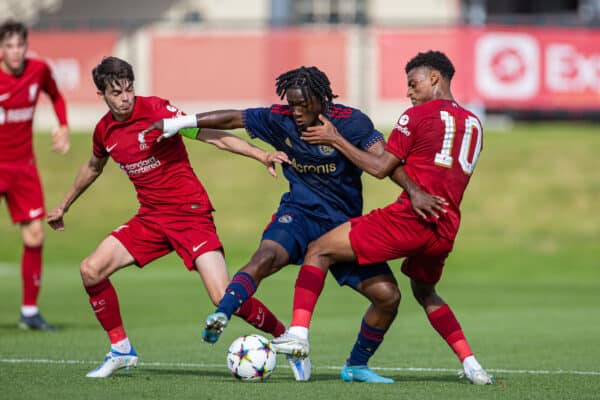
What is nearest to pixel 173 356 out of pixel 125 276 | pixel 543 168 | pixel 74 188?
pixel 74 188

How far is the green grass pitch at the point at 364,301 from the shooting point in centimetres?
843

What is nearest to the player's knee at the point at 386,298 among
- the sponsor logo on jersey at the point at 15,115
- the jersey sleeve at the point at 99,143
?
the jersey sleeve at the point at 99,143

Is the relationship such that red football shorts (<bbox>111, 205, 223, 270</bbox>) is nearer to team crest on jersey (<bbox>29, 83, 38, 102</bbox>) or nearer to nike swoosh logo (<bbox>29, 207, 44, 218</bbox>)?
nike swoosh logo (<bbox>29, 207, 44, 218</bbox>)

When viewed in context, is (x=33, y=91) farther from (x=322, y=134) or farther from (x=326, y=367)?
(x=322, y=134)

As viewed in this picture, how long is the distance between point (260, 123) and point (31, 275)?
15.0 feet

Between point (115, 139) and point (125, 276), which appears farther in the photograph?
point (125, 276)

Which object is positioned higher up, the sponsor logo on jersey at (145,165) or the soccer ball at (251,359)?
the sponsor logo on jersey at (145,165)

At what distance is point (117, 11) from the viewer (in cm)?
3028

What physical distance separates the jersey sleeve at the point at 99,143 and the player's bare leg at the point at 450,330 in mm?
2548

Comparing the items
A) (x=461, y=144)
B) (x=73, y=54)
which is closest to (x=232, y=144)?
(x=461, y=144)

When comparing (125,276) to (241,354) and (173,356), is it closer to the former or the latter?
(173,356)

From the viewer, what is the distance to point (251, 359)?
826cm

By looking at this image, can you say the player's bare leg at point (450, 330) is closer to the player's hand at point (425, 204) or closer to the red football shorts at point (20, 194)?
the player's hand at point (425, 204)

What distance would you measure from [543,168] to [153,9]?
11597 millimetres
